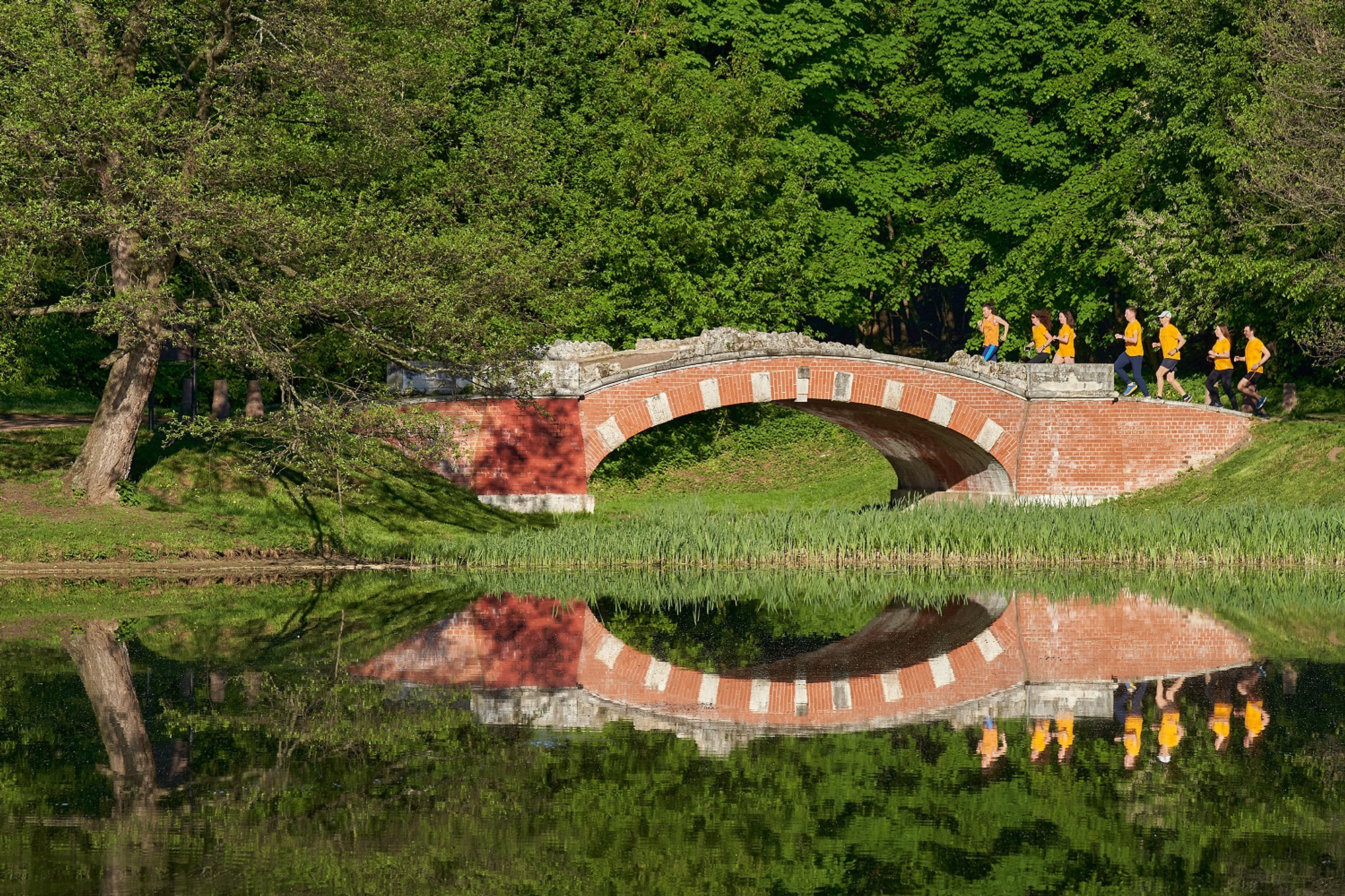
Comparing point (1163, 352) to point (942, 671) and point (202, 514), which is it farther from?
point (942, 671)

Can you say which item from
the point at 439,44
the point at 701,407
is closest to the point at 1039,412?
the point at 701,407

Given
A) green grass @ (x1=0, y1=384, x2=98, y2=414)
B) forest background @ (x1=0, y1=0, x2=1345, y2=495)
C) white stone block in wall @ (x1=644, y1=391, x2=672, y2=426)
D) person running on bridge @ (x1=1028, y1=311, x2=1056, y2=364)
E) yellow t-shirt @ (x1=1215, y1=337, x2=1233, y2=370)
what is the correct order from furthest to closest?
green grass @ (x1=0, y1=384, x2=98, y2=414), person running on bridge @ (x1=1028, y1=311, x2=1056, y2=364), yellow t-shirt @ (x1=1215, y1=337, x2=1233, y2=370), white stone block in wall @ (x1=644, y1=391, x2=672, y2=426), forest background @ (x1=0, y1=0, x2=1345, y2=495)

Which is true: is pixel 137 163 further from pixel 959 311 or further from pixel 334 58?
pixel 959 311

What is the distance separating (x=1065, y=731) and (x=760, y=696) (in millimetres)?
2467

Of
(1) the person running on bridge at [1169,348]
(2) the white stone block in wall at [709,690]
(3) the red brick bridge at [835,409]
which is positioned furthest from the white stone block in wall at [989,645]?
(1) the person running on bridge at [1169,348]

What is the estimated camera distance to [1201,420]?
2934 cm

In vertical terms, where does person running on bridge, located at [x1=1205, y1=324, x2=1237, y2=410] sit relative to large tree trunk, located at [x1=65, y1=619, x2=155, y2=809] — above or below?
above

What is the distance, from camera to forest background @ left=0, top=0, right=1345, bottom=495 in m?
21.2

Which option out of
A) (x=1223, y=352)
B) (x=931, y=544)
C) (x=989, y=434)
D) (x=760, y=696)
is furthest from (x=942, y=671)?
(x=1223, y=352)

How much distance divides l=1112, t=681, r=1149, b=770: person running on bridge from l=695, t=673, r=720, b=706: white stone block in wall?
117 inches

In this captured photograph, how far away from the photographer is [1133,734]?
1165 centimetres

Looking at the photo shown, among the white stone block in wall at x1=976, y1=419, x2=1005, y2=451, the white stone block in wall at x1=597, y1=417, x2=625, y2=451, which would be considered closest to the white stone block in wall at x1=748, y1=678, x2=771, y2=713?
the white stone block in wall at x1=597, y1=417, x2=625, y2=451

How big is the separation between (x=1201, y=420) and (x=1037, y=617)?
13217 mm

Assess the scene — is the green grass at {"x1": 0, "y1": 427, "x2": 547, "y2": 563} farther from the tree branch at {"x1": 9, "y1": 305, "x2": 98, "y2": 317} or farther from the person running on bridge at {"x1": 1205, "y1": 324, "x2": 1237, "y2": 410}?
the person running on bridge at {"x1": 1205, "y1": 324, "x2": 1237, "y2": 410}
